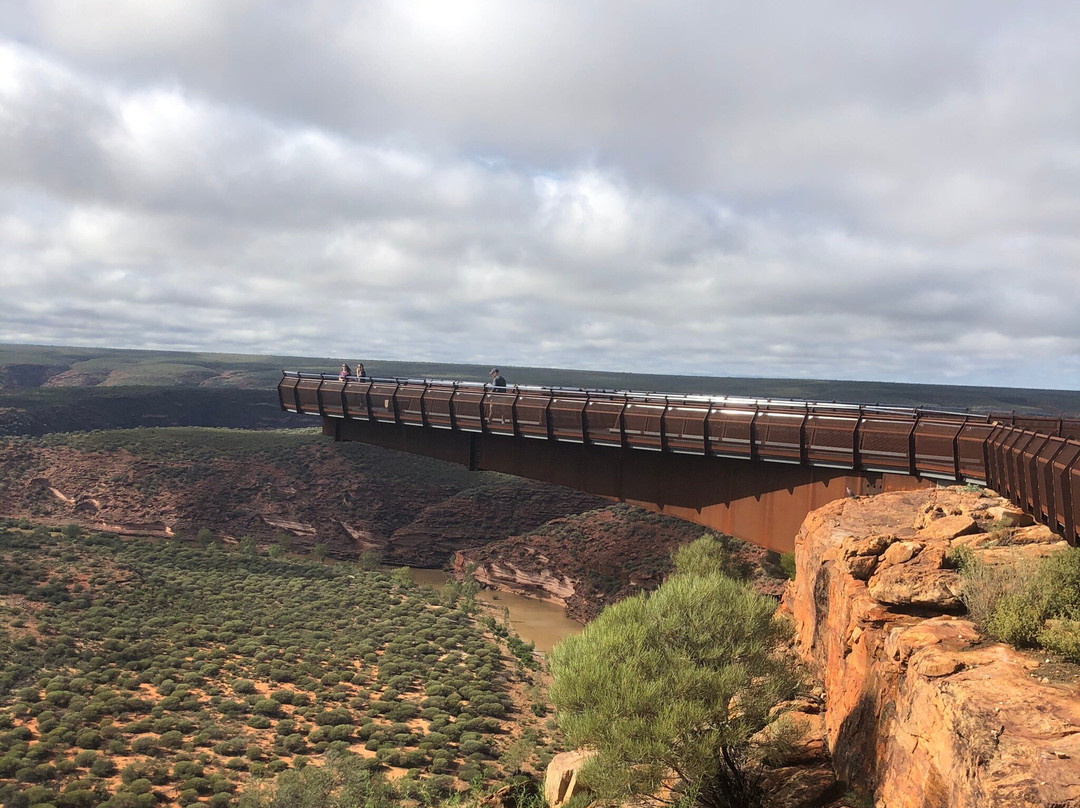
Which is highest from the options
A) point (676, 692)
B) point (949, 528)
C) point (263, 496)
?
point (949, 528)

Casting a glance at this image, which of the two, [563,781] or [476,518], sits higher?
[563,781]

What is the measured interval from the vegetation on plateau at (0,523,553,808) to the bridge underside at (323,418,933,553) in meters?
11.8

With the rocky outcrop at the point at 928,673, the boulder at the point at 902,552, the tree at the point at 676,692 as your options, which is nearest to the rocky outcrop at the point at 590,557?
the rocky outcrop at the point at 928,673

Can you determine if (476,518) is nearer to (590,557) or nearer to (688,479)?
(590,557)

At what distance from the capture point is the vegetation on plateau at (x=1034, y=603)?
9484 millimetres

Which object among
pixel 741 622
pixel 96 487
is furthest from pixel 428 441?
pixel 96 487

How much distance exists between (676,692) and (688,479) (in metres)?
13.3

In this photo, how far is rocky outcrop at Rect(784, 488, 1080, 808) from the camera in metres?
7.72

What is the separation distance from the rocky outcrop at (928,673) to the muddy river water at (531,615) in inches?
1342

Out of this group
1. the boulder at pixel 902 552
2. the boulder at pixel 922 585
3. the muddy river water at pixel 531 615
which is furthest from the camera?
the muddy river water at pixel 531 615

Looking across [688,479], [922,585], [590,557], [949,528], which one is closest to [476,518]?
[590,557]

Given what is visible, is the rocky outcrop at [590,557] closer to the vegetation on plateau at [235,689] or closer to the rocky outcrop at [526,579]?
the rocky outcrop at [526,579]

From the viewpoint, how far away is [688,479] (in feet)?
88.5

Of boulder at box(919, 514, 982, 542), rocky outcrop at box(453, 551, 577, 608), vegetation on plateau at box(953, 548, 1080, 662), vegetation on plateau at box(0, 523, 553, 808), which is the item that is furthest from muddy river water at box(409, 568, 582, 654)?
vegetation on plateau at box(953, 548, 1080, 662)
